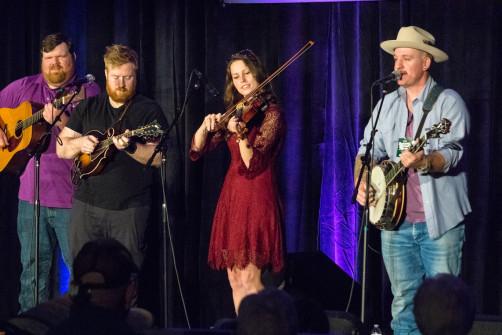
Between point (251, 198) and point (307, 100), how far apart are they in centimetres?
148

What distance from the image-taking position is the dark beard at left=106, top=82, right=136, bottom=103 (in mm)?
5020

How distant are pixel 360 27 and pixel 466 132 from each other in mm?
1574

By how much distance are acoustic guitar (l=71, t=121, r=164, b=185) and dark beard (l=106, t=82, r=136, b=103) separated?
0.72 feet

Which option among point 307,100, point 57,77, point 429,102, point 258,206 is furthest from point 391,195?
point 57,77

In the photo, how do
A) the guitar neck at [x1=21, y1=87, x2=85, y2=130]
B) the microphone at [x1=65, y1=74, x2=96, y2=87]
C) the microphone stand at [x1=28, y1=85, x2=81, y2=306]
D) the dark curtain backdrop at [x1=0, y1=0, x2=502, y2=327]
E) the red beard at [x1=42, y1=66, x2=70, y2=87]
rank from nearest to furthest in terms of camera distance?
the microphone at [x1=65, y1=74, x2=96, y2=87], the microphone stand at [x1=28, y1=85, x2=81, y2=306], the guitar neck at [x1=21, y1=87, x2=85, y2=130], the red beard at [x1=42, y1=66, x2=70, y2=87], the dark curtain backdrop at [x1=0, y1=0, x2=502, y2=327]

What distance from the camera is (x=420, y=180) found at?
4711 mm

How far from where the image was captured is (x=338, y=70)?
5945mm

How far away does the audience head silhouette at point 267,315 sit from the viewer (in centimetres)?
254

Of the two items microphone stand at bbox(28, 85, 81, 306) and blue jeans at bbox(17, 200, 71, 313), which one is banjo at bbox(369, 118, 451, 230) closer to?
microphone stand at bbox(28, 85, 81, 306)

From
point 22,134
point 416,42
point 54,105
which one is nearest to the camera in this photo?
point 416,42

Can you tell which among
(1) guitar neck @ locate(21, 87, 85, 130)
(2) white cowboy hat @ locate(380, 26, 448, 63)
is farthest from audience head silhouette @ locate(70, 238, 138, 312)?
(2) white cowboy hat @ locate(380, 26, 448, 63)

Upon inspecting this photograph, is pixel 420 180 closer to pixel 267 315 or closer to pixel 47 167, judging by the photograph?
pixel 267 315

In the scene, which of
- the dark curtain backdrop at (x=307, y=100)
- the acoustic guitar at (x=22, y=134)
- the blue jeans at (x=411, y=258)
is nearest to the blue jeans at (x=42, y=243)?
the acoustic guitar at (x=22, y=134)

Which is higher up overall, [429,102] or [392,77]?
[392,77]
